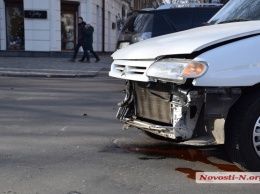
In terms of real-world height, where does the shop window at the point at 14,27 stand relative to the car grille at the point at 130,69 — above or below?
above

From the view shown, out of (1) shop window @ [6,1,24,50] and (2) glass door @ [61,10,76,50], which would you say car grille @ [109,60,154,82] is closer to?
(2) glass door @ [61,10,76,50]

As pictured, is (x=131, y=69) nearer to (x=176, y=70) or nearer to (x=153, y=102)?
(x=153, y=102)

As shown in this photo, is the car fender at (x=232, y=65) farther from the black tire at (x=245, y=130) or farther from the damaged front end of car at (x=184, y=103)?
the black tire at (x=245, y=130)

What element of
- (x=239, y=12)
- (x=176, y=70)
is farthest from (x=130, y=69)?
(x=239, y=12)

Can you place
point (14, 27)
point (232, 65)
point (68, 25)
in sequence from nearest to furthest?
point (232, 65)
point (14, 27)
point (68, 25)

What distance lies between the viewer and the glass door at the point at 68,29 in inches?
883

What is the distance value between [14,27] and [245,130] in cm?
1994

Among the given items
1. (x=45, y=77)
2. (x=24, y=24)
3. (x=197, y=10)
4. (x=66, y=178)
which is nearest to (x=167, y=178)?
(x=66, y=178)

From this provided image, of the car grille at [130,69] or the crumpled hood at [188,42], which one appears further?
the car grille at [130,69]

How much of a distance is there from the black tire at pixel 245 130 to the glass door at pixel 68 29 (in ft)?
62.9

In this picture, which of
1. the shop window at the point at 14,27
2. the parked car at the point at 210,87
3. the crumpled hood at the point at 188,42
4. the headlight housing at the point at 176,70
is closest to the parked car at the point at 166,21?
the crumpled hood at the point at 188,42

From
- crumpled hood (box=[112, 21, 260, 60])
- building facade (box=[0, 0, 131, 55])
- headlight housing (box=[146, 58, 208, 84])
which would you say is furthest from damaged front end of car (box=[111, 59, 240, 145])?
building facade (box=[0, 0, 131, 55])

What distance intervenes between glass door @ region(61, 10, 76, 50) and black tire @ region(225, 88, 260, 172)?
62.9ft

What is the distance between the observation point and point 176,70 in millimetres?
3879
